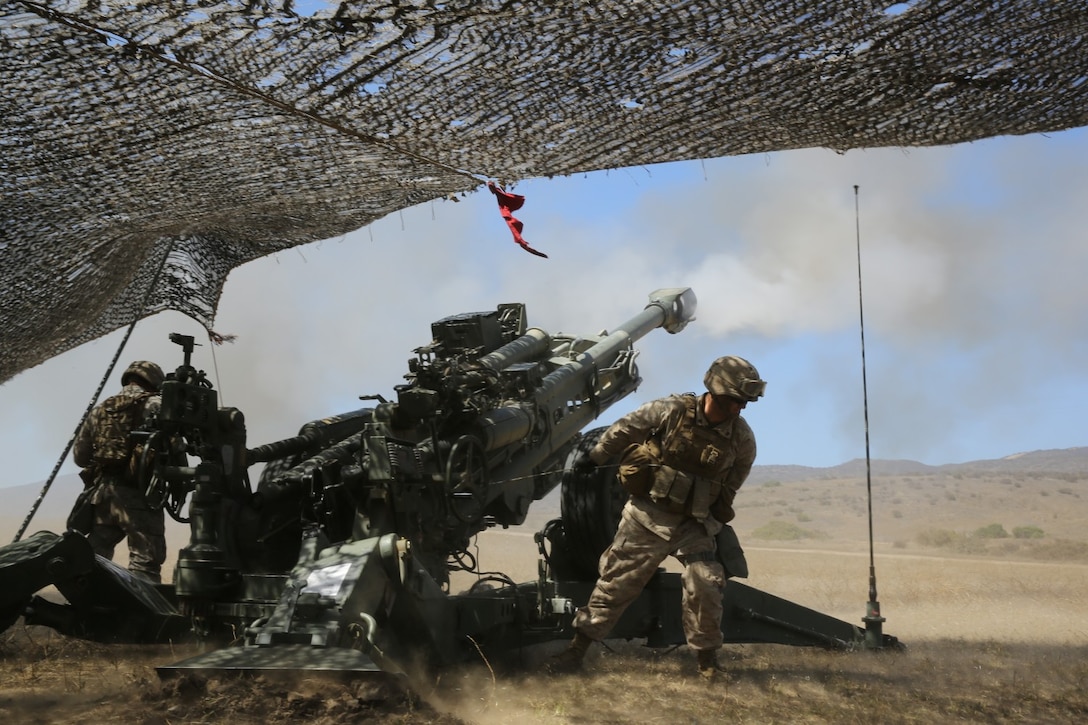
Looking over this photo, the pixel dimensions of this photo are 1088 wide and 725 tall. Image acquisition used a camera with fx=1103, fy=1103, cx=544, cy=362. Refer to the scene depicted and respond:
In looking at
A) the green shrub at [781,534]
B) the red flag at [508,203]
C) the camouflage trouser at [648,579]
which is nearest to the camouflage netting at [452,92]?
the red flag at [508,203]

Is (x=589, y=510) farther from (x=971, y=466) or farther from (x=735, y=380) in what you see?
(x=971, y=466)

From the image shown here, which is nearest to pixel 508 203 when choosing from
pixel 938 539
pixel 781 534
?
pixel 938 539

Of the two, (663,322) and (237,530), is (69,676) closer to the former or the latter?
(237,530)

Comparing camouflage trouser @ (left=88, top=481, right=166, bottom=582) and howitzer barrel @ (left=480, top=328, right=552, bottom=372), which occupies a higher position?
howitzer barrel @ (left=480, top=328, right=552, bottom=372)

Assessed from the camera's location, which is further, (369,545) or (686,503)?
(686,503)

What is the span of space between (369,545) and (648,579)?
1571 millimetres

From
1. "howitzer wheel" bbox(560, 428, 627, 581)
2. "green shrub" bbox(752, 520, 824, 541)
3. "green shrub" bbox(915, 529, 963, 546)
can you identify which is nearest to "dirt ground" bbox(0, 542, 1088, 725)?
"howitzer wheel" bbox(560, 428, 627, 581)

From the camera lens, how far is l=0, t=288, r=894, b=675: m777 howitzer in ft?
16.8

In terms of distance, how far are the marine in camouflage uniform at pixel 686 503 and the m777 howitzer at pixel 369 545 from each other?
275mm

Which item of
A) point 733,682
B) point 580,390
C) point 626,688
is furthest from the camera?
point 580,390

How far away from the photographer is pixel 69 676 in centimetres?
532

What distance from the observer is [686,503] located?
583cm

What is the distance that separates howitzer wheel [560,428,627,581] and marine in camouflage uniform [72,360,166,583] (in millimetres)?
2604

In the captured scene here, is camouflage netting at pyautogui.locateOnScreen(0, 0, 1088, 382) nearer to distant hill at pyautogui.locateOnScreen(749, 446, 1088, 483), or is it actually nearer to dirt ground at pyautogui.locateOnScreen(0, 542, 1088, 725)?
dirt ground at pyautogui.locateOnScreen(0, 542, 1088, 725)
